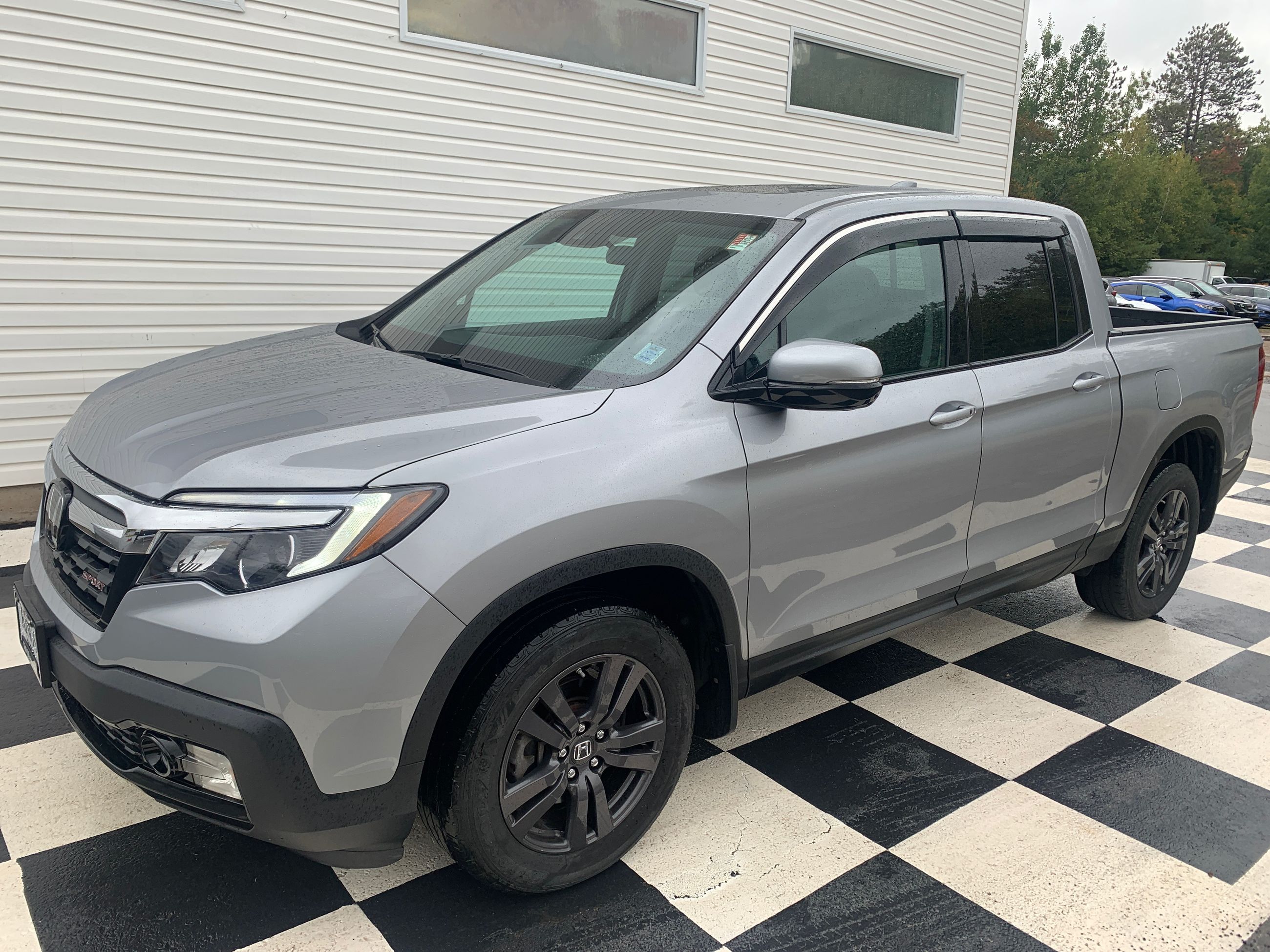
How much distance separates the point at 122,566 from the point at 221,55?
13.2 feet

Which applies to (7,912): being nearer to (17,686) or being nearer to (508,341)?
(17,686)

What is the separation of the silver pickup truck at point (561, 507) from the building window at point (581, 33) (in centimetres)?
305

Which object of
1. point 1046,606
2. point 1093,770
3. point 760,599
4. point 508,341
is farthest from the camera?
point 1046,606

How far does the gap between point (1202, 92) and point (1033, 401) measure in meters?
78.8

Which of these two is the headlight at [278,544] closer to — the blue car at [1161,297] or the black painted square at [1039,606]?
the black painted square at [1039,606]

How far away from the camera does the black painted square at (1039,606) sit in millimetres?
4062

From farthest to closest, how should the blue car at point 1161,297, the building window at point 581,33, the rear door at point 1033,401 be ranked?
1. the blue car at point 1161,297
2. the building window at point 581,33
3. the rear door at point 1033,401

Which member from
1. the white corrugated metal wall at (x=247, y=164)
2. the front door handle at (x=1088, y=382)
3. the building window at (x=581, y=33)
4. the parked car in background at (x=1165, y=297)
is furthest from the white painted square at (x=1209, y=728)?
the parked car in background at (x=1165, y=297)

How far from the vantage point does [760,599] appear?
7.63 ft

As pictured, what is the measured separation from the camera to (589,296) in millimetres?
2611

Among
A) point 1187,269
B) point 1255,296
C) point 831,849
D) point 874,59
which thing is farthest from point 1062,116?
point 831,849

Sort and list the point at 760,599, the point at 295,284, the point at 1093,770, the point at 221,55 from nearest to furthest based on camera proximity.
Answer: the point at 760,599, the point at 1093,770, the point at 221,55, the point at 295,284

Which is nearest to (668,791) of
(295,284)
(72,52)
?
(295,284)

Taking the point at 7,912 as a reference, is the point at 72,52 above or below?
above
